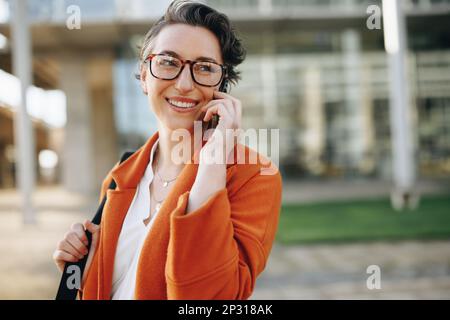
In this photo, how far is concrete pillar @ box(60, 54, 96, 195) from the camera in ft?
49.3

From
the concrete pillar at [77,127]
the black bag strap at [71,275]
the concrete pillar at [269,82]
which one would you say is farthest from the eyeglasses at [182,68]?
the concrete pillar at [269,82]

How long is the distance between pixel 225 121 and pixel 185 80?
172mm

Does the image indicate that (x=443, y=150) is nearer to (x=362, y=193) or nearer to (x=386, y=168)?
(x=386, y=168)

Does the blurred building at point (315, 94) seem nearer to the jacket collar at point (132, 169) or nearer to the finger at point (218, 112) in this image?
the jacket collar at point (132, 169)

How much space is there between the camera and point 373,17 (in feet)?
7.00

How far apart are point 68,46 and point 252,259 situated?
16093 mm

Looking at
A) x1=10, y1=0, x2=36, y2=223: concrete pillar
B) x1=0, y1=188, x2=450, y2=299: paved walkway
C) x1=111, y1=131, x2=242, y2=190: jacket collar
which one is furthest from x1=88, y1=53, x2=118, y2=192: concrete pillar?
x1=111, y1=131, x2=242, y2=190: jacket collar

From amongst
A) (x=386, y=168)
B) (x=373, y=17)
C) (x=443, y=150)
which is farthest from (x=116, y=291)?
(x=443, y=150)

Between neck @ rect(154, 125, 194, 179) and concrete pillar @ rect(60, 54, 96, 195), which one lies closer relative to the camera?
neck @ rect(154, 125, 194, 179)

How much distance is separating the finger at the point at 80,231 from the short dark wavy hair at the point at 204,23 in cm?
55

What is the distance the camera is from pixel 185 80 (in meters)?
1.14

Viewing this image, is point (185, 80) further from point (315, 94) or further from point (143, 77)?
point (315, 94)

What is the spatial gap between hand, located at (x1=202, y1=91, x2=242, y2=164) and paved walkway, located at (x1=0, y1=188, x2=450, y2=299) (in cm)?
305

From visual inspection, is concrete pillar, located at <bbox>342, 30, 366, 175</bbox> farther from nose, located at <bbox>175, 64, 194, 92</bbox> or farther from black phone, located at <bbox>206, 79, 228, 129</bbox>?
nose, located at <bbox>175, 64, 194, 92</bbox>
